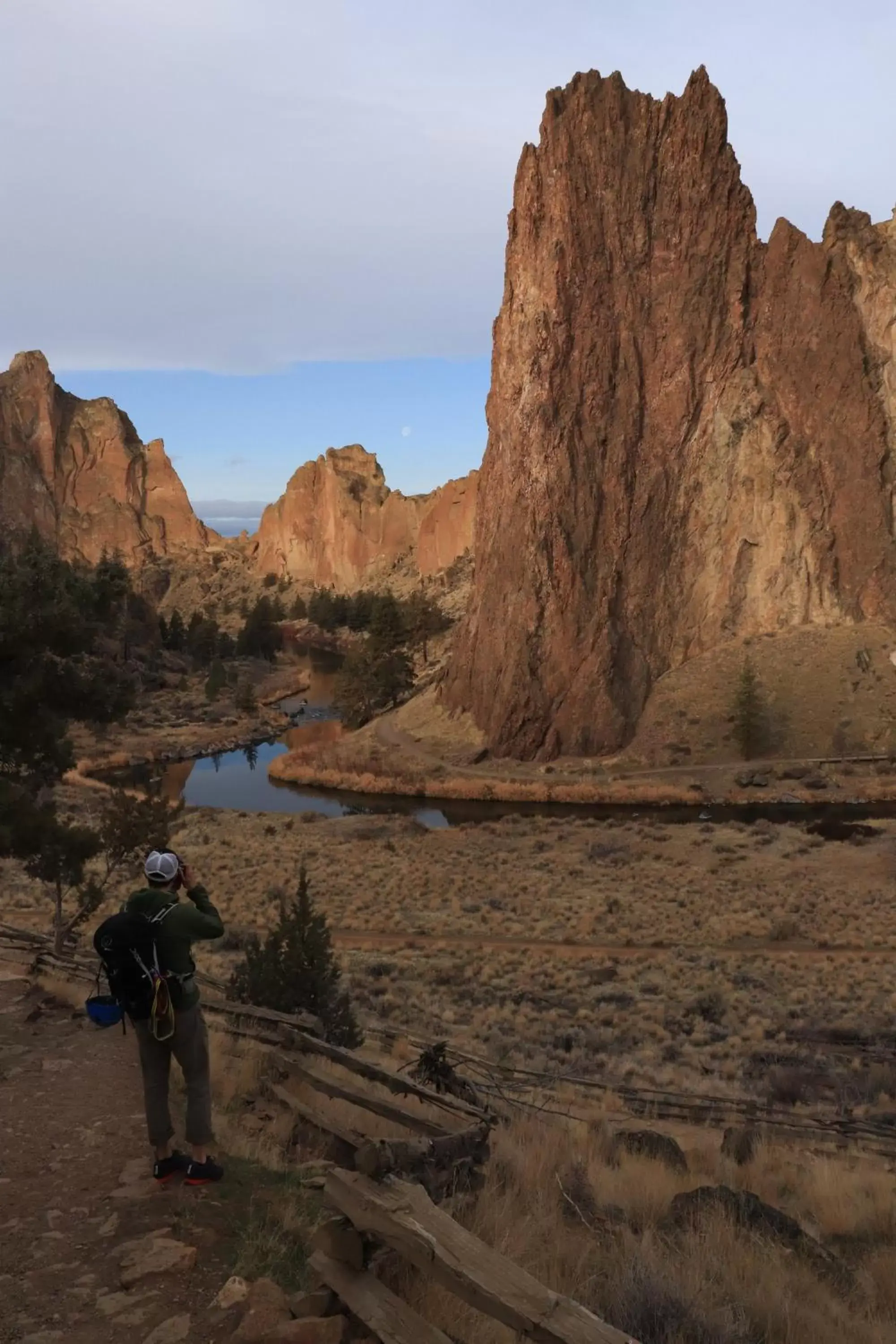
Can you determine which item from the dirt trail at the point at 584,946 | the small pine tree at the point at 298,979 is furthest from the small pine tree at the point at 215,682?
the small pine tree at the point at 298,979

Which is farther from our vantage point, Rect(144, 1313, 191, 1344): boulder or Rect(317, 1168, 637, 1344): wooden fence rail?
Rect(144, 1313, 191, 1344): boulder

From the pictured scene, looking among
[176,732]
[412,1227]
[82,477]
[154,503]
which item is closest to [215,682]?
[176,732]

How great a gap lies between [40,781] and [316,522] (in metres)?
131

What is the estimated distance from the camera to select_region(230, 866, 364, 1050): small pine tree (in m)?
11.2

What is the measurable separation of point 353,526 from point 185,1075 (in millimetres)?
130538

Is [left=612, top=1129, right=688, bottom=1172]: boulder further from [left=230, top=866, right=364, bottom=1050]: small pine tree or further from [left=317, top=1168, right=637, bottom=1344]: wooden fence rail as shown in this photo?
[left=317, top=1168, right=637, bottom=1344]: wooden fence rail

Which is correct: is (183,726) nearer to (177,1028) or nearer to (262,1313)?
(177,1028)

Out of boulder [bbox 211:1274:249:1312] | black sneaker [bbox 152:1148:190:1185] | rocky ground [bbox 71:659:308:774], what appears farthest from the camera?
rocky ground [bbox 71:659:308:774]

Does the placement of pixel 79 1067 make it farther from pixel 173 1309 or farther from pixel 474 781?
pixel 474 781

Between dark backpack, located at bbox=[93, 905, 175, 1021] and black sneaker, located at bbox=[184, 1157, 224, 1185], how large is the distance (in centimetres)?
95

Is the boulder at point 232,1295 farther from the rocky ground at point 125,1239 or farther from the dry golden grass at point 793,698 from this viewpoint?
the dry golden grass at point 793,698

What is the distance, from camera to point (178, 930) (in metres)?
5.56

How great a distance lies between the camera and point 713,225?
177 ft

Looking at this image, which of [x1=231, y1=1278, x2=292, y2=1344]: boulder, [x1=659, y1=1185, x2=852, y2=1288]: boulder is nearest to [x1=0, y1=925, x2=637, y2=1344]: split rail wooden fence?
[x1=231, y1=1278, x2=292, y2=1344]: boulder
